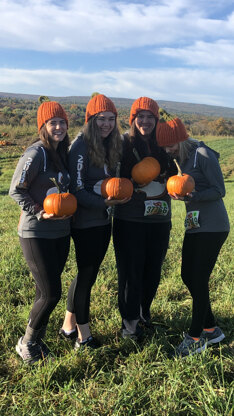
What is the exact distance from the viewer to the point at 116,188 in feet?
8.63

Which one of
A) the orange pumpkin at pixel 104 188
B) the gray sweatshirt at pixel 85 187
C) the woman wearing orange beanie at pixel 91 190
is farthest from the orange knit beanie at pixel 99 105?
the orange pumpkin at pixel 104 188

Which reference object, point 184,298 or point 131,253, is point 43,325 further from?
point 184,298

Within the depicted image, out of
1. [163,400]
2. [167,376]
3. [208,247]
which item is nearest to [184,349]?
[167,376]

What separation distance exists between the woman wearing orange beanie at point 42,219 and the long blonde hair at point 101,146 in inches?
8.8

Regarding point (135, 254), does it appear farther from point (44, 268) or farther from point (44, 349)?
point (44, 349)

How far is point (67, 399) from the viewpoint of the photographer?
221 centimetres

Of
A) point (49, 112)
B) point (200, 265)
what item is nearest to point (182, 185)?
point (200, 265)

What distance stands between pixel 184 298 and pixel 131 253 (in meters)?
1.32

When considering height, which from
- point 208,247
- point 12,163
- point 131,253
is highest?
point 208,247

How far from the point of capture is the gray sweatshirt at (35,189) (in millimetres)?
2395

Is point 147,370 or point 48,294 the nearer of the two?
point 147,370

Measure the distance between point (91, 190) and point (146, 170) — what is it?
53cm

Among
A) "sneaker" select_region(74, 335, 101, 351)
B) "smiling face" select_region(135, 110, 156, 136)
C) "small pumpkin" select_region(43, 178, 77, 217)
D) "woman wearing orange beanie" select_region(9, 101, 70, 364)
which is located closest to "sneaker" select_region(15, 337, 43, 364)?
"woman wearing orange beanie" select_region(9, 101, 70, 364)

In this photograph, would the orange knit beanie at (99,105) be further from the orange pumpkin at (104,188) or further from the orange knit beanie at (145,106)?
the orange pumpkin at (104,188)
